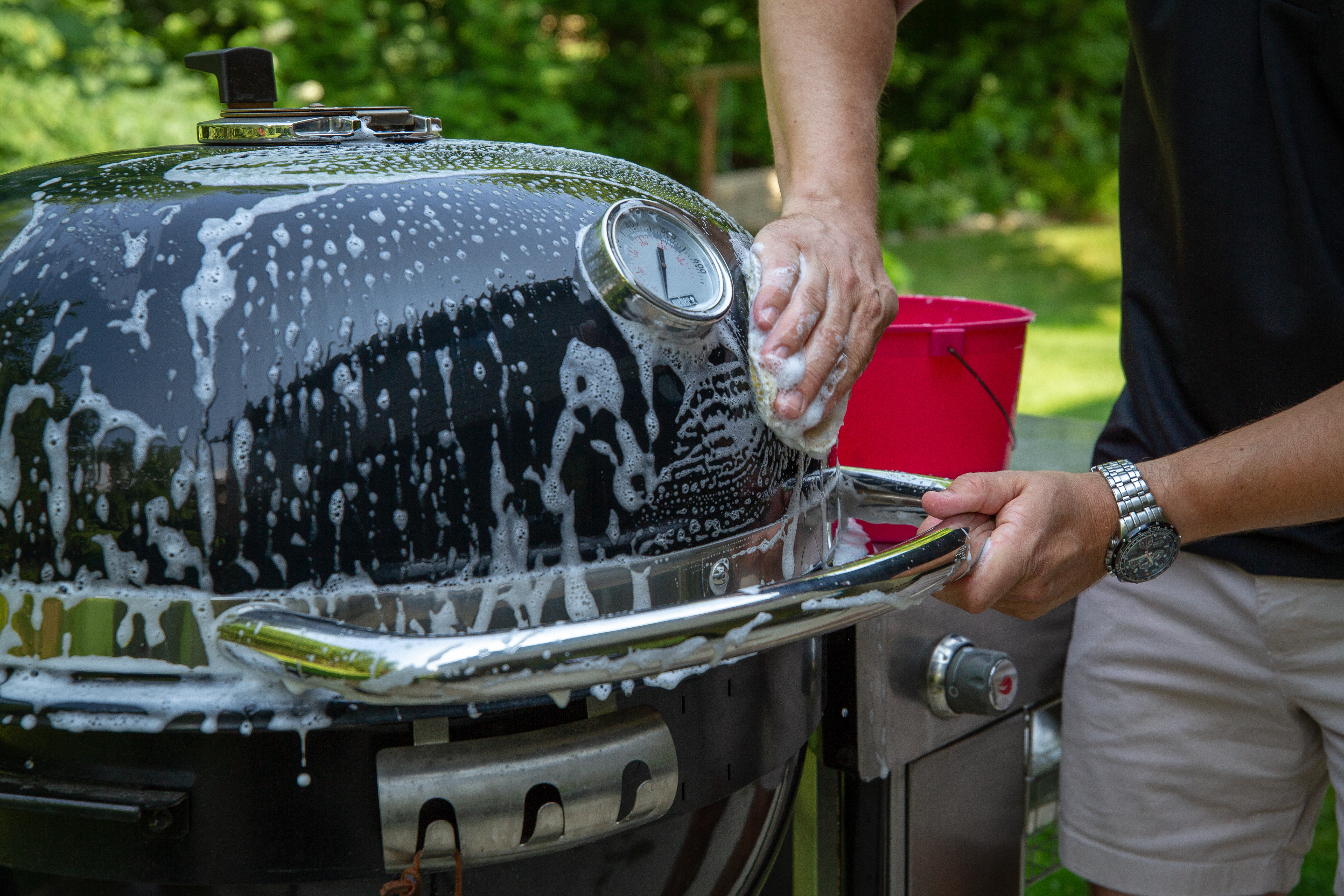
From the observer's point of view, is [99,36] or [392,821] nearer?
[392,821]

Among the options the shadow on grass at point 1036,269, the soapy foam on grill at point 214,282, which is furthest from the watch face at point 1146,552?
the shadow on grass at point 1036,269

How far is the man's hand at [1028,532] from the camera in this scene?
3.56 feet

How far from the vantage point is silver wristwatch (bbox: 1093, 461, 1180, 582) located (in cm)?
121

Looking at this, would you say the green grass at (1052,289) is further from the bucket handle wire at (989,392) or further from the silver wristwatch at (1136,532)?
the silver wristwatch at (1136,532)

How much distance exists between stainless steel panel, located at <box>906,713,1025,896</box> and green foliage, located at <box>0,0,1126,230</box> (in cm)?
576

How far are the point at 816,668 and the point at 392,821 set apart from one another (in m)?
0.47

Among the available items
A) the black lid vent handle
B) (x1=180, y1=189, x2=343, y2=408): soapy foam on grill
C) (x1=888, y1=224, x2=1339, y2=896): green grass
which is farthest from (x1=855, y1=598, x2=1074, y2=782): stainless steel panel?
(x1=888, y1=224, x2=1339, y2=896): green grass

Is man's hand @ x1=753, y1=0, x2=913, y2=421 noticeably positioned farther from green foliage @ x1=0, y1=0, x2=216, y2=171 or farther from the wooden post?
the wooden post

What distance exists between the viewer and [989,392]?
1576mm

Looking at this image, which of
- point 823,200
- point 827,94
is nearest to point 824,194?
point 823,200

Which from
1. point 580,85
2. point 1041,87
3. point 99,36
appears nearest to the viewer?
point 99,36

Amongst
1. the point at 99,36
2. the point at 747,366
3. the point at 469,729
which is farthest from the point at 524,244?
the point at 99,36

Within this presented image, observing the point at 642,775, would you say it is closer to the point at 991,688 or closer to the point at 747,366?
the point at 747,366

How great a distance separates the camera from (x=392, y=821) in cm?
87
